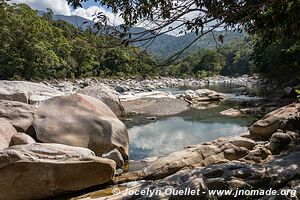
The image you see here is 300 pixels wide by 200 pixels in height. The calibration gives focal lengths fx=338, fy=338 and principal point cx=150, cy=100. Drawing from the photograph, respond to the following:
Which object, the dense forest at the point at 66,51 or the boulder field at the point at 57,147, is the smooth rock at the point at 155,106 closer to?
the dense forest at the point at 66,51

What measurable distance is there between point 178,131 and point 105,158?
7.48m

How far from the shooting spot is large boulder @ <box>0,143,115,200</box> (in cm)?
627

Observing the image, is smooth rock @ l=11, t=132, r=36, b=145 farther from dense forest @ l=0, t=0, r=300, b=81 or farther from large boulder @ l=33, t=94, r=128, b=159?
dense forest @ l=0, t=0, r=300, b=81

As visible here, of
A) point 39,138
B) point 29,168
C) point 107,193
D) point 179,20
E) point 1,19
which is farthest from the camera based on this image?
point 1,19

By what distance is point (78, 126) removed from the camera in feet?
29.9

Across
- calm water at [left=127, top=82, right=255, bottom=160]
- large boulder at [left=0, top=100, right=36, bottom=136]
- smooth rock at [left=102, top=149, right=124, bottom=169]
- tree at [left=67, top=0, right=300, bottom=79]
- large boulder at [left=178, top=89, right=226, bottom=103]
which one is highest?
tree at [left=67, top=0, right=300, bottom=79]

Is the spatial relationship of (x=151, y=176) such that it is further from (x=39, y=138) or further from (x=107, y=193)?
(x=39, y=138)

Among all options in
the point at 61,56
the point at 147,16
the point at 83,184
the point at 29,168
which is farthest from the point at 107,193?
the point at 61,56

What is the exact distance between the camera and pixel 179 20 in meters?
4.11

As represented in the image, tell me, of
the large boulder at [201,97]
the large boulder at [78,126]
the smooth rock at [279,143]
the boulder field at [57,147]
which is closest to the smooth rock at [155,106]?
the large boulder at [201,97]

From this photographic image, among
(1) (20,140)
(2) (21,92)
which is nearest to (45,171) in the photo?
(1) (20,140)

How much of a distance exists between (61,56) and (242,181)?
41.5 meters

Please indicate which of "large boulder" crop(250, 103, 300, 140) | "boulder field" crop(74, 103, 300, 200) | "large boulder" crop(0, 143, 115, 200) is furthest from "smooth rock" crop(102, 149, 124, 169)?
"large boulder" crop(250, 103, 300, 140)

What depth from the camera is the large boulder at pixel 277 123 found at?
10.7m
